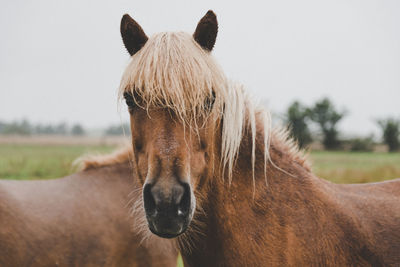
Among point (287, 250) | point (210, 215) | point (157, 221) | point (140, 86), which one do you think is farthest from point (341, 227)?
point (140, 86)

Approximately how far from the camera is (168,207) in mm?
1841

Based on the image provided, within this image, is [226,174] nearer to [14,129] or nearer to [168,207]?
[168,207]

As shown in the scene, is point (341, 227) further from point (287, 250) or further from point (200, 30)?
point (200, 30)

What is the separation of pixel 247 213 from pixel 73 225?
238 cm

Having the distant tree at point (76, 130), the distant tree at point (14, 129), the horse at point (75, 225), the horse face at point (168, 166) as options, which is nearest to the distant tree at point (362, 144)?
the horse at point (75, 225)

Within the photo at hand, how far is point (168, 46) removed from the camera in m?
2.32

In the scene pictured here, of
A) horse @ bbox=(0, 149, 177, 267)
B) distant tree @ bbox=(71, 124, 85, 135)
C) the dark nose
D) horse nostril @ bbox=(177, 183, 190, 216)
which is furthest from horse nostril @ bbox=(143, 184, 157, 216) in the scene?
distant tree @ bbox=(71, 124, 85, 135)

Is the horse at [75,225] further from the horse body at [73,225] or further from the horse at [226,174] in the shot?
the horse at [226,174]

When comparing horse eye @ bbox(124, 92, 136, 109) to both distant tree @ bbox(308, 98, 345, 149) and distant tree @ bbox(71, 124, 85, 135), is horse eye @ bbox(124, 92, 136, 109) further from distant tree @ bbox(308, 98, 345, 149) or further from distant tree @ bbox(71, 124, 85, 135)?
distant tree @ bbox(71, 124, 85, 135)

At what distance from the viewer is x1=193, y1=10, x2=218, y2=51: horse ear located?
2.35 metres

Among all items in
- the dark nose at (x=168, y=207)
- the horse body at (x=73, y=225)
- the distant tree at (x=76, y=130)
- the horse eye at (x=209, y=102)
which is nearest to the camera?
the dark nose at (x=168, y=207)

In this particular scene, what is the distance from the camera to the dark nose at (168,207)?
184 cm

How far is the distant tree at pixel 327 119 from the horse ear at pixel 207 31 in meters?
48.4

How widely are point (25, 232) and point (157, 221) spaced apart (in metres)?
2.35
